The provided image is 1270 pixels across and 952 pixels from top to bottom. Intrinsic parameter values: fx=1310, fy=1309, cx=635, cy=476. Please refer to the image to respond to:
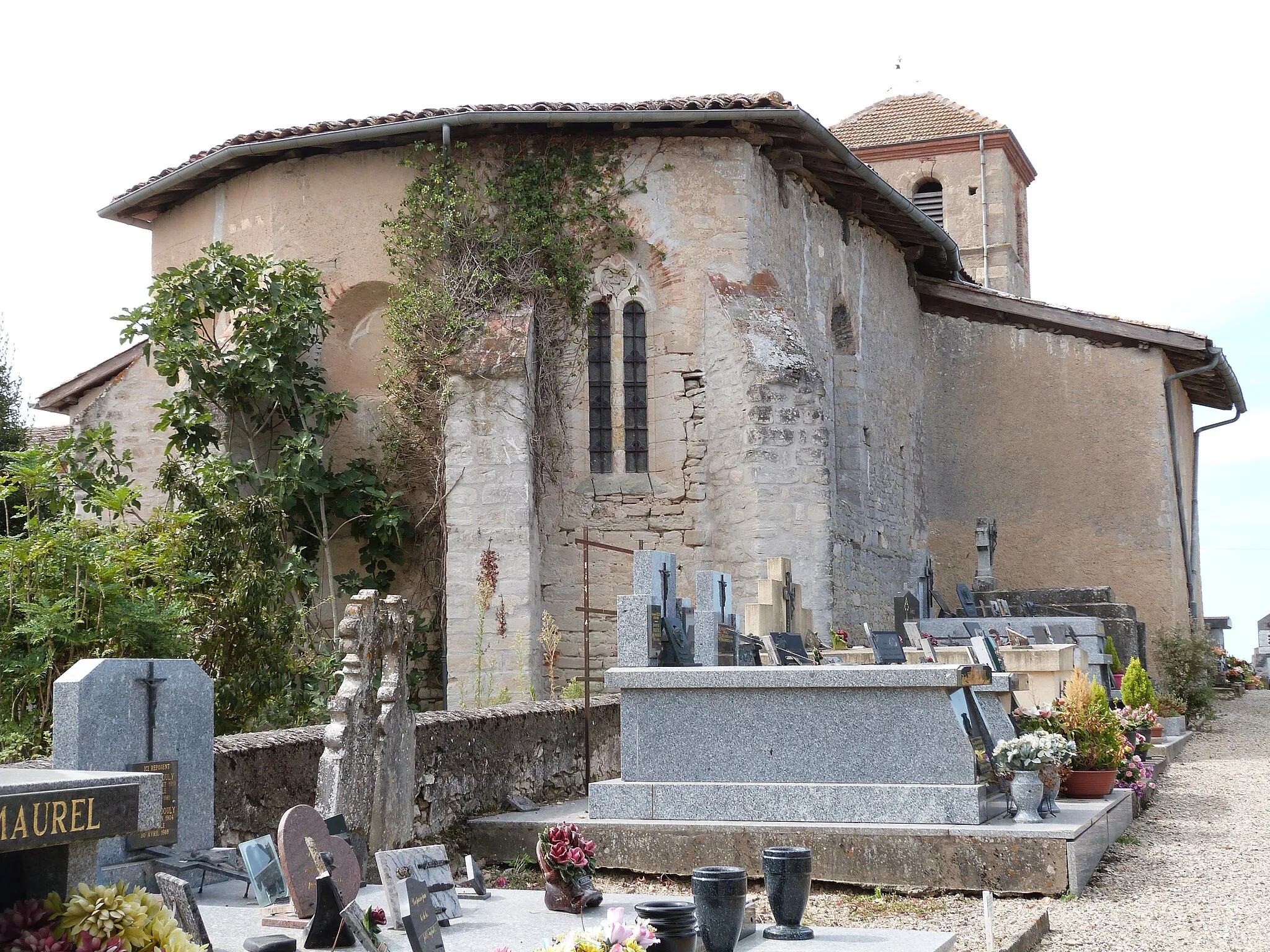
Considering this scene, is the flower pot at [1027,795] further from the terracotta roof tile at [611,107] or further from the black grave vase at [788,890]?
the terracotta roof tile at [611,107]

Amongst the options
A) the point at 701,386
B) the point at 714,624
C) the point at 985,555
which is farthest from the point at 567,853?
the point at 985,555

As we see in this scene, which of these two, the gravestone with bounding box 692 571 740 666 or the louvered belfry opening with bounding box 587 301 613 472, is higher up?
the louvered belfry opening with bounding box 587 301 613 472

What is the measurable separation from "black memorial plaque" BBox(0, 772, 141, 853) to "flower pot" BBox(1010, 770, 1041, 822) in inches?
208

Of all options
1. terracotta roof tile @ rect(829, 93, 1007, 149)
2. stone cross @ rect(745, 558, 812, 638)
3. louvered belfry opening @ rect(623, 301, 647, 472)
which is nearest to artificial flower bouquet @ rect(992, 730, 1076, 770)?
stone cross @ rect(745, 558, 812, 638)

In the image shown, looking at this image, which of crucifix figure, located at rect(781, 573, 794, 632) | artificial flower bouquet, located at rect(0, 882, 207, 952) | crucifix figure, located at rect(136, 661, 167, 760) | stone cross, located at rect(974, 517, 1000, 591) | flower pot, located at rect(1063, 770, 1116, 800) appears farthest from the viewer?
stone cross, located at rect(974, 517, 1000, 591)

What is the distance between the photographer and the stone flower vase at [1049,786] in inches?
289

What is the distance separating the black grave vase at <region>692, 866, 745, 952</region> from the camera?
4.61 metres

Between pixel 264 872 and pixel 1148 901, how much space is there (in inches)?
170

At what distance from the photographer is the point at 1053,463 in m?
18.7

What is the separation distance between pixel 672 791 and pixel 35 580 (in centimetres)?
422

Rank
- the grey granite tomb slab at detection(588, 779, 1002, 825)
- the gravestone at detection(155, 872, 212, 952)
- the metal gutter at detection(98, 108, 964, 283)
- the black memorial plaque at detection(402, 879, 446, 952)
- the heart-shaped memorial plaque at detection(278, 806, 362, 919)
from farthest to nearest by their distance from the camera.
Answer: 1. the metal gutter at detection(98, 108, 964, 283)
2. the grey granite tomb slab at detection(588, 779, 1002, 825)
3. the heart-shaped memorial plaque at detection(278, 806, 362, 919)
4. the black memorial plaque at detection(402, 879, 446, 952)
5. the gravestone at detection(155, 872, 212, 952)

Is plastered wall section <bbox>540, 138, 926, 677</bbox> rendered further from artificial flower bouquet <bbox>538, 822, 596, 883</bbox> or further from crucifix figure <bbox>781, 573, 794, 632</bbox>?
artificial flower bouquet <bbox>538, 822, 596, 883</bbox>

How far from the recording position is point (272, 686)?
9.71 meters

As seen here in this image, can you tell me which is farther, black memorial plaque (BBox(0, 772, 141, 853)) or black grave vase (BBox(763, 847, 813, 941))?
black grave vase (BBox(763, 847, 813, 941))
